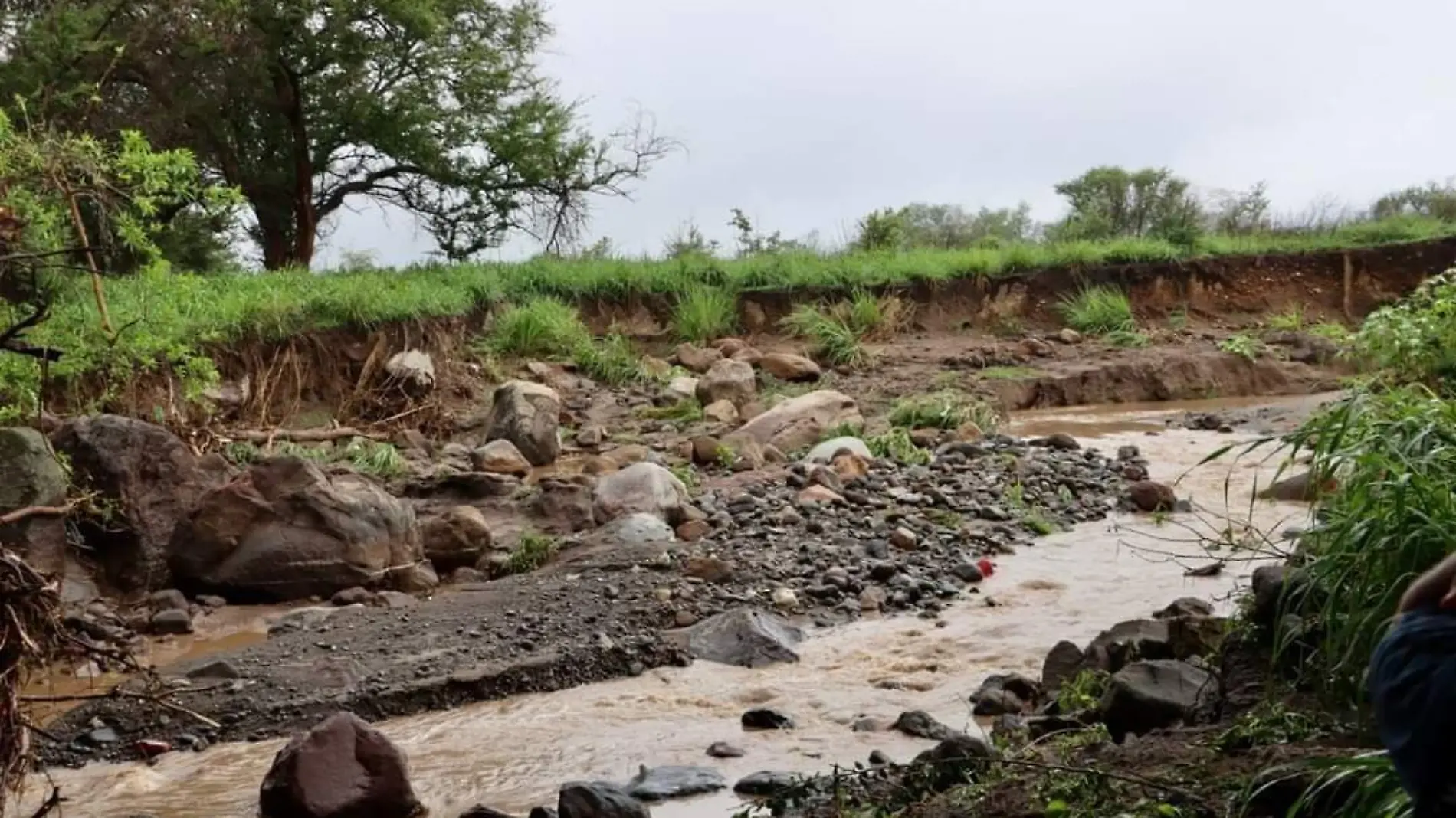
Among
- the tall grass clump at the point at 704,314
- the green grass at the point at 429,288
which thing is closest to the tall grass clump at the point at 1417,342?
the green grass at the point at 429,288

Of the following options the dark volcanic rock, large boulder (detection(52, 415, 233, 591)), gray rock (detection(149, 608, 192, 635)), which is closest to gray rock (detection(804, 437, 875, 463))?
large boulder (detection(52, 415, 233, 591))

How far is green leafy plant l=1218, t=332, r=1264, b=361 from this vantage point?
50.0 feet

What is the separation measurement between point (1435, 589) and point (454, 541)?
21.9ft

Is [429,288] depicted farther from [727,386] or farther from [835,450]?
[835,450]

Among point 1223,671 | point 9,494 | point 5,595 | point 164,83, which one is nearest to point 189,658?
point 9,494

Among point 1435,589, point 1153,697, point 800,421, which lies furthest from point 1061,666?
point 800,421

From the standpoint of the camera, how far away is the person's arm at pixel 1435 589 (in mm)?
1576

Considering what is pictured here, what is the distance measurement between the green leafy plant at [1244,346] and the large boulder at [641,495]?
30.4 ft

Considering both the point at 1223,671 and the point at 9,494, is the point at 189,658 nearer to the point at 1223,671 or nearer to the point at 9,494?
the point at 9,494

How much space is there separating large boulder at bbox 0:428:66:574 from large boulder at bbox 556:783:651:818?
3972 millimetres

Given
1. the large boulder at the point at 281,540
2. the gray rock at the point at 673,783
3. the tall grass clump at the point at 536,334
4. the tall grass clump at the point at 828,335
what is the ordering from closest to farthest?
the gray rock at the point at 673,783, the large boulder at the point at 281,540, the tall grass clump at the point at 536,334, the tall grass clump at the point at 828,335

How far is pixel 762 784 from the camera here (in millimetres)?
4121

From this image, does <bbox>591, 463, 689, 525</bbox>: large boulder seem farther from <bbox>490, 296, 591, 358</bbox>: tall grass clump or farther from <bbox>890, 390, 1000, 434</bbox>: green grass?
<bbox>490, 296, 591, 358</bbox>: tall grass clump

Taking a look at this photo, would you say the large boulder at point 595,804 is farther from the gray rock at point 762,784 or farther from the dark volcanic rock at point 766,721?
the dark volcanic rock at point 766,721
